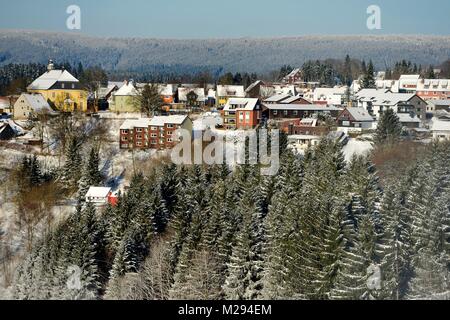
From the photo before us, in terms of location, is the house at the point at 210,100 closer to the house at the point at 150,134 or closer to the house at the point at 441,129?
the house at the point at 150,134

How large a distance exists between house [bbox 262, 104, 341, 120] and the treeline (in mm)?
9529

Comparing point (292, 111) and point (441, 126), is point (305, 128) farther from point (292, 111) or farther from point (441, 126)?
point (441, 126)

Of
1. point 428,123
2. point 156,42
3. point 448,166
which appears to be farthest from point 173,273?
point 156,42

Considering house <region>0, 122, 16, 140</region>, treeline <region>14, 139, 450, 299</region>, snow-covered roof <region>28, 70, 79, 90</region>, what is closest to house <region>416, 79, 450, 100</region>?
snow-covered roof <region>28, 70, 79, 90</region>

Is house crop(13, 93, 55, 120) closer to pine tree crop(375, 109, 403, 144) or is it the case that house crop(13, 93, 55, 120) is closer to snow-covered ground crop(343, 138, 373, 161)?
snow-covered ground crop(343, 138, 373, 161)

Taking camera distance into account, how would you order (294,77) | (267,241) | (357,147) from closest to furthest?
(267,241) < (357,147) < (294,77)

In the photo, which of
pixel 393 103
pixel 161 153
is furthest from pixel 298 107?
pixel 161 153

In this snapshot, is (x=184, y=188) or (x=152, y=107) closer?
(x=184, y=188)

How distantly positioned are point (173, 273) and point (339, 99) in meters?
21.4

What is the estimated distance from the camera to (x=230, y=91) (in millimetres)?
32312

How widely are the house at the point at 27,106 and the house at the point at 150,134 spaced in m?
4.66

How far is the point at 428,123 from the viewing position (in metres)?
27.6

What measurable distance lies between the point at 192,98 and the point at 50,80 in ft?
21.6
